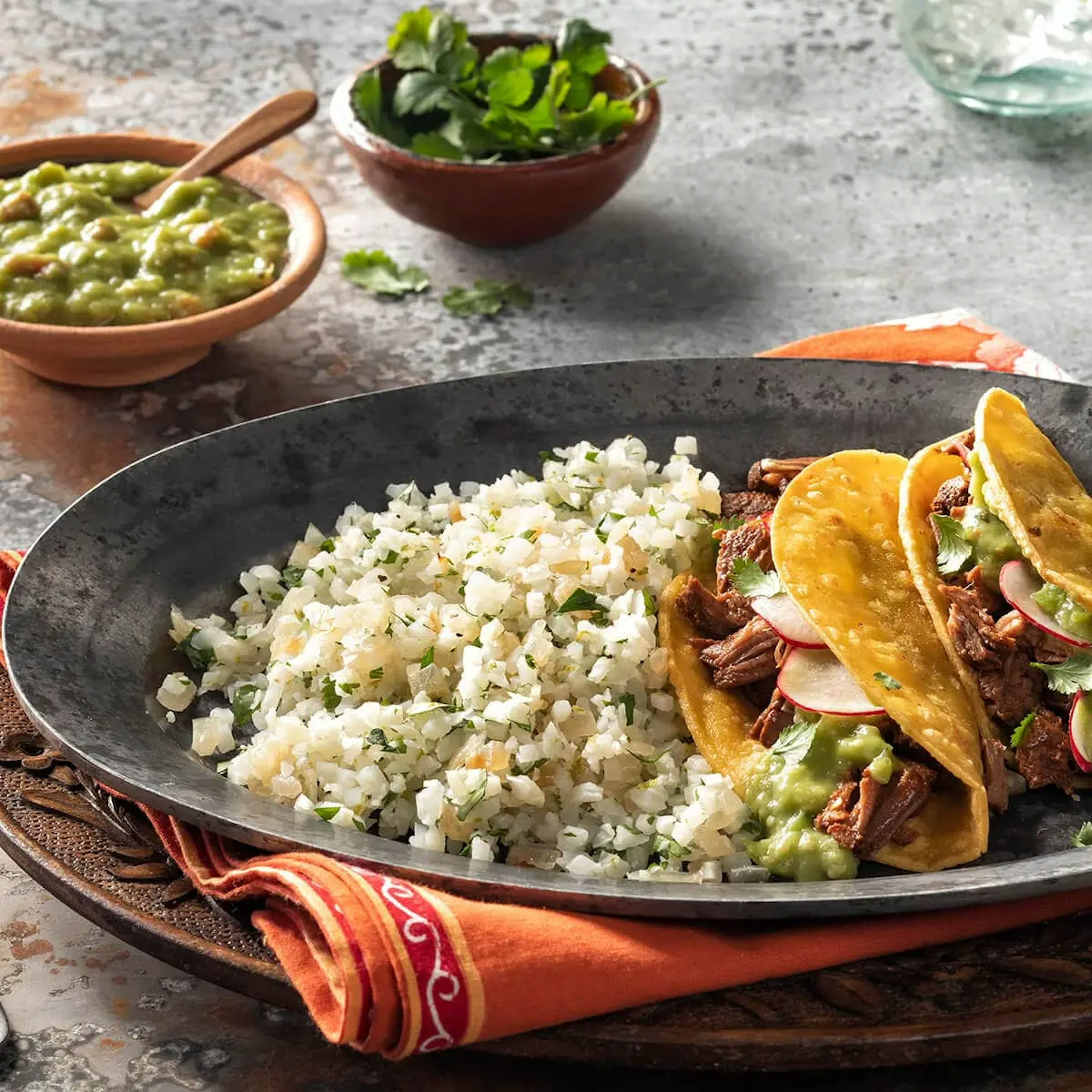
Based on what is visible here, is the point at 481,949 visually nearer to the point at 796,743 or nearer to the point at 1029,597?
the point at 796,743

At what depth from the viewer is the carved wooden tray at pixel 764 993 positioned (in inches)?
95.0

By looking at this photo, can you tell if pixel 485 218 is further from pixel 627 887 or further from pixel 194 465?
pixel 627 887

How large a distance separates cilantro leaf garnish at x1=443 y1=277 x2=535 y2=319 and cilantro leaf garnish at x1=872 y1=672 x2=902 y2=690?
9.15 feet

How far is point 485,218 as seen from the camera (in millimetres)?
5434

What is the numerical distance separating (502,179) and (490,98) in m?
0.32

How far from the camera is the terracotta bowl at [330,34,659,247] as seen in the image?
5.21m

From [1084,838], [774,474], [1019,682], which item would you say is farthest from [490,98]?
[1084,838]

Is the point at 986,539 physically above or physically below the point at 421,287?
above

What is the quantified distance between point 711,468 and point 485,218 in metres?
1.95

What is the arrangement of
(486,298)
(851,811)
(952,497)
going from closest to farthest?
(851,811) → (952,497) → (486,298)

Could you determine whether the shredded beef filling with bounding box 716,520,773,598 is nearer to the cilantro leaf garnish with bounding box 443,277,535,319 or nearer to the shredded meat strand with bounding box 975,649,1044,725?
the shredded meat strand with bounding box 975,649,1044,725

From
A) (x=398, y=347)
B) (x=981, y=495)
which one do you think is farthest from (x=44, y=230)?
(x=981, y=495)

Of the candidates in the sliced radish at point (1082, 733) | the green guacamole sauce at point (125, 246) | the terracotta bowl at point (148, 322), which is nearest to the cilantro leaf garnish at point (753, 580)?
the sliced radish at point (1082, 733)

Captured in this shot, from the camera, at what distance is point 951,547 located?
322cm
